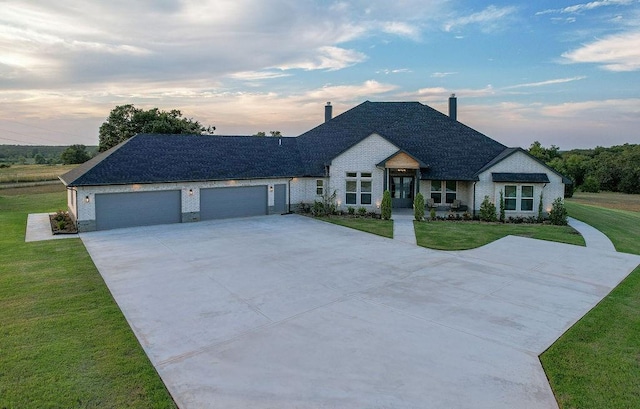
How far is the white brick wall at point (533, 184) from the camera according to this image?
67.2 feet

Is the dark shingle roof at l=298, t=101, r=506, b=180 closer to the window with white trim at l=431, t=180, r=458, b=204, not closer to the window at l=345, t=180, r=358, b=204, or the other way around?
the window with white trim at l=431, t=180, r=458, b=204

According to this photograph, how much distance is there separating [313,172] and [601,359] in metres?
18.9

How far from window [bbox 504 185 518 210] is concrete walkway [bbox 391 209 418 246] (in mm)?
5285

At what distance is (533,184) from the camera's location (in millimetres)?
20453

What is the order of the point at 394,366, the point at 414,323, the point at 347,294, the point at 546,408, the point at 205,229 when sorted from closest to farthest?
the point at 546,408 < the point at 394,366 < the point at 414,323 < the point at 347,294 < the point at 205,229

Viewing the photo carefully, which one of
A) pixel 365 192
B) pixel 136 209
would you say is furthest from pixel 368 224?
pixel 136 209

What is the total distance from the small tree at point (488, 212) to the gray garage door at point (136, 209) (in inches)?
661

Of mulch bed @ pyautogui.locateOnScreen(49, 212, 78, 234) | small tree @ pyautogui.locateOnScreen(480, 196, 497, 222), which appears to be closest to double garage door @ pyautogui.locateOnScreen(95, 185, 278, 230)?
mulch bed @ pyautogui.locateOnScreen(49, 212, 78, 234)

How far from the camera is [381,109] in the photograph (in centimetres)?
2748

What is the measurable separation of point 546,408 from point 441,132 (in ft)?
73.4

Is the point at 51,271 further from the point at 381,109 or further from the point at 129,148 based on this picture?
the point at 381,109

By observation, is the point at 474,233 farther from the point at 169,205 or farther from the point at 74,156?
the point at 74,156

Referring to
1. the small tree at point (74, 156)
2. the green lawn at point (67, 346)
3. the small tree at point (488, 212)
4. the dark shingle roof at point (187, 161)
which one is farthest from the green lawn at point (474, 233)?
the small tree at point (74, 156)

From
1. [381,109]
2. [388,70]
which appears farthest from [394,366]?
[388,70]
